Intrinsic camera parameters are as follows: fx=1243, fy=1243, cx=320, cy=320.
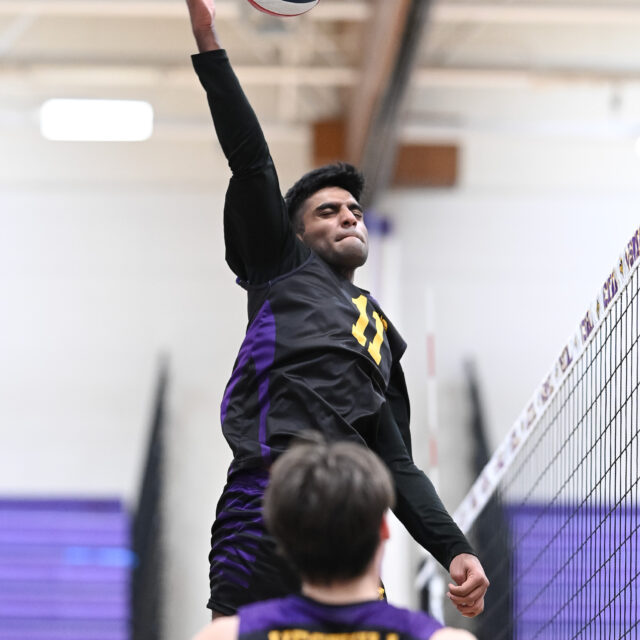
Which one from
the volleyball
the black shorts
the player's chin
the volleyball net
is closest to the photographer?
the black shorts

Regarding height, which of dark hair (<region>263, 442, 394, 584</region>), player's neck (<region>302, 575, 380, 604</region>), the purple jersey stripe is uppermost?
the purple jersey stripe

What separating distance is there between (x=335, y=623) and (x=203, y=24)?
164cm

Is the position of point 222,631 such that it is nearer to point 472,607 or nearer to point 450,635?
point 450,635

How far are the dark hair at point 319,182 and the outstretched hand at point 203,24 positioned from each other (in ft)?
1.86

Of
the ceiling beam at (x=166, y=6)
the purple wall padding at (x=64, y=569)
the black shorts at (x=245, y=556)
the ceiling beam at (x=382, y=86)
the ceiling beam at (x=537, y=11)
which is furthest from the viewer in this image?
the purple wall padding at (x=64, y=569)

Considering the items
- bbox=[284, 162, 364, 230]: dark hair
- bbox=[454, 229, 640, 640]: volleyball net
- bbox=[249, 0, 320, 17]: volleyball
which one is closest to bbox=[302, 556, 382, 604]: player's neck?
bbox=[284, 162, 364, 230]: dark hair

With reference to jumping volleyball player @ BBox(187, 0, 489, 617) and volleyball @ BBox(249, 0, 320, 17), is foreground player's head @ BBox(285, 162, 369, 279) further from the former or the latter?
volleyball @ BBox(249, 0, 320, 17)

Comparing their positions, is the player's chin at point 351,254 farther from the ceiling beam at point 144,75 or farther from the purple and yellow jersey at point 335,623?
the ceiling beam at point 144,75

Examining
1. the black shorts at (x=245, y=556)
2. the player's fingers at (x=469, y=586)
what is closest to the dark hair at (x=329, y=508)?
the black shorts at (x=245, y=556)

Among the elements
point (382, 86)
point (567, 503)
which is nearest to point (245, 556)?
point (567, 503)

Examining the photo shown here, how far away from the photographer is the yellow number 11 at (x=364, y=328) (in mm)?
3170

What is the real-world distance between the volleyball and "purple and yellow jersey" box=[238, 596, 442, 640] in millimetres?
2418

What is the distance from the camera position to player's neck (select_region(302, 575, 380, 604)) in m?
2.04

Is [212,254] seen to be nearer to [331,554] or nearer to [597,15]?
[597,15]
